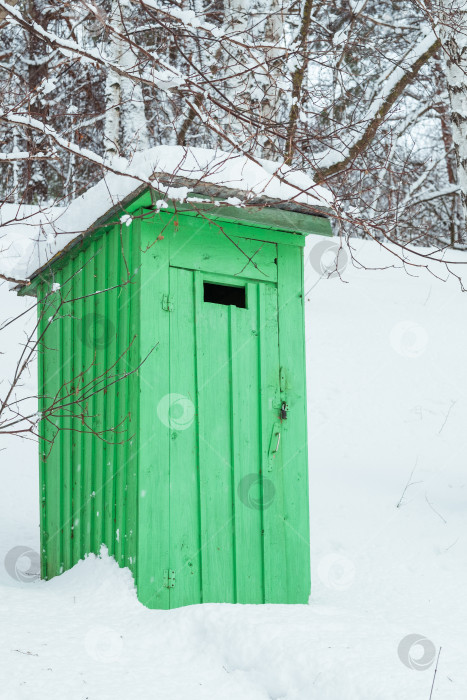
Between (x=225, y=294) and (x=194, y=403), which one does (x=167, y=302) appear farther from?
(x=225, y=294)

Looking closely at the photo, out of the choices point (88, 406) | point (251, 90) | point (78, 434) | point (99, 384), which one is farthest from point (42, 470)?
point (251, 90)

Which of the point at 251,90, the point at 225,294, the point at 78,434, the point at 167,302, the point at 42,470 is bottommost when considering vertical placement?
the point at 42,470

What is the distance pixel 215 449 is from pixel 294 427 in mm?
517

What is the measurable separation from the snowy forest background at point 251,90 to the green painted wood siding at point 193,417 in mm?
579

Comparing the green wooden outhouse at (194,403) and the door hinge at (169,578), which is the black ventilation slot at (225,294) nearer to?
the green wooden outhouse at (194,403)

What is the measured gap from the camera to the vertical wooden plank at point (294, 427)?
393cm

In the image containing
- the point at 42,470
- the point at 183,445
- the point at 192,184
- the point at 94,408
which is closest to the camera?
the point at 192,184

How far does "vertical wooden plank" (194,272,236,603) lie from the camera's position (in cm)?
366

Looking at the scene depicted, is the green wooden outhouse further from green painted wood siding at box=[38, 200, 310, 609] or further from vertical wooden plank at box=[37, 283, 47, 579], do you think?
vertical wooden plank at box=[37, 283, 47, 579]

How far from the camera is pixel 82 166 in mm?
13008

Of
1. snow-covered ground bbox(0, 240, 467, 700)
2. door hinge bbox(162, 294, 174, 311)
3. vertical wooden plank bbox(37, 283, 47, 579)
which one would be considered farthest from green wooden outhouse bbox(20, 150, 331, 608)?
vertical wooden plank bbox(37, 283, 47, 579)

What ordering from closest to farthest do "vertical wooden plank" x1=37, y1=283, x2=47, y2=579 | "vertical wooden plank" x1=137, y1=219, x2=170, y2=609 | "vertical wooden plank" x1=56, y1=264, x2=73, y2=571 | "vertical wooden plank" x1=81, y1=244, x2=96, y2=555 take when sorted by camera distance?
"vertical wooden plank" x1=137, y1=219, x2=170, y2=609 < "vertical wooden plank" x1=81, y1=244, x2=96, y2=555 < "vertical wooden plank" x1=56, y1=264, x2=73, y2=571 < "vertical wooden plank" x1=37, y1=283, x2=47, y2=579

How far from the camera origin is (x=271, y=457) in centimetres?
392

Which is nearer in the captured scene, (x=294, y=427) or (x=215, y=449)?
(x=215, y=449)
